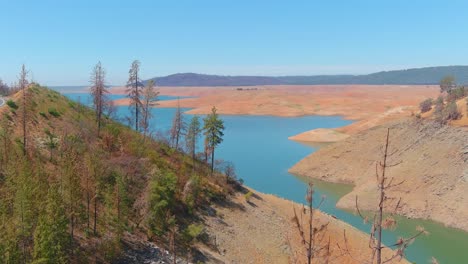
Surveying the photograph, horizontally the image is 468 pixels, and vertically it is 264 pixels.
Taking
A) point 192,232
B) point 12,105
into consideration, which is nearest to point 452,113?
point 192,232

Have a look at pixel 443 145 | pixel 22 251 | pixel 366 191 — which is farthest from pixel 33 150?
pixel 443 145

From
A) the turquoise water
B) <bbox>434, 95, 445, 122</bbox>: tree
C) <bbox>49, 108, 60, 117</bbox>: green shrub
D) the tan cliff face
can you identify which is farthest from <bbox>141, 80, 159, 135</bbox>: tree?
<bbox>434, 95, 445, 122</bbox>: tree

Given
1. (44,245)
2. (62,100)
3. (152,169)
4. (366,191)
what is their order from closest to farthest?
(44,245) < (152,169) < (62,100) < (366,191)

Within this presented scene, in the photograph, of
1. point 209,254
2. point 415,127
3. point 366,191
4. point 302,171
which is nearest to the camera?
point 209,254

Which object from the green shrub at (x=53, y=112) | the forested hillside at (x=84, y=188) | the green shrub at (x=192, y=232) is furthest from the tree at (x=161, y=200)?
the green shrub at (x=53, y=112)

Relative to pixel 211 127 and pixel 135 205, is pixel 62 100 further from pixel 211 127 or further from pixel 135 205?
pixel 135 205

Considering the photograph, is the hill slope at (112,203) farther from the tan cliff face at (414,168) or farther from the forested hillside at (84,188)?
the tan cliff face at (414,168)

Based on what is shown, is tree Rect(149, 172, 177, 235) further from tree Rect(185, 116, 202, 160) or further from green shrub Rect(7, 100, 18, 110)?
green shrub Rect(7, 100, 18, 110)
